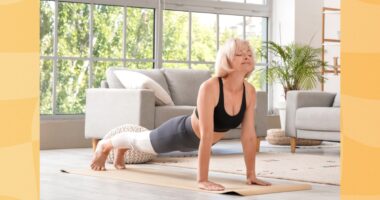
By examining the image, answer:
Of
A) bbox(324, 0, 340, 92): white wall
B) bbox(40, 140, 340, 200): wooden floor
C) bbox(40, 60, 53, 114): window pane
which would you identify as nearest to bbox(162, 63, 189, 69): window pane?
bbox(40, 60, 53, 114): window pane

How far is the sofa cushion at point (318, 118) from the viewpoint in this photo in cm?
631

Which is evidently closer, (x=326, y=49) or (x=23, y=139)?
(x=23, y=139)

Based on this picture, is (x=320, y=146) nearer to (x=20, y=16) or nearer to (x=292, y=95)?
(x=292, y=95)

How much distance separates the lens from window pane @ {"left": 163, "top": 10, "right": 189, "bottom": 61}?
833cm

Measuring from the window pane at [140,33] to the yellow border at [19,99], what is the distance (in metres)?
6.90

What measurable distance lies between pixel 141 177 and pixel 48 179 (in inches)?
22.4

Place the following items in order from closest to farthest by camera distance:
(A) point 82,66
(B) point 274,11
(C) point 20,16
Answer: (C) point 20,16, (A) point 82,66, (B) point 274,11

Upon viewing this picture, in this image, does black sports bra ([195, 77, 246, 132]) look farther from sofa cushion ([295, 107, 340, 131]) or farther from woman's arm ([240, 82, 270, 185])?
sofa cushion ([295, 107, 340, 131])

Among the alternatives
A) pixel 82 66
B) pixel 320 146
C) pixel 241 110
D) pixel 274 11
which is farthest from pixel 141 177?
pixel 274 11

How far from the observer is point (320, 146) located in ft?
25.8

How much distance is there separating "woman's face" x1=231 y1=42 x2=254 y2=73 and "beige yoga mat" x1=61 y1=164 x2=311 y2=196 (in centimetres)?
65

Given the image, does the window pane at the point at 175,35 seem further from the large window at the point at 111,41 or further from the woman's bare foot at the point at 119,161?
the woman's bare foot at the point at 119,161

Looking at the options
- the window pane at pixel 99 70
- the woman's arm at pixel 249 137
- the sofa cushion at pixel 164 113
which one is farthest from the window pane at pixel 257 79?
the woman's arm at pixel 249 137

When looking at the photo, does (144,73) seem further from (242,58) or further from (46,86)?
(242,58)
